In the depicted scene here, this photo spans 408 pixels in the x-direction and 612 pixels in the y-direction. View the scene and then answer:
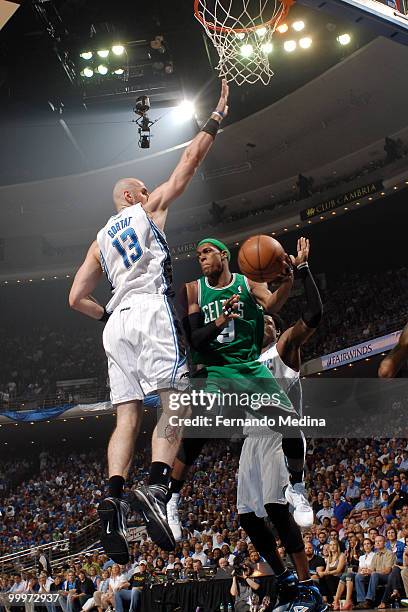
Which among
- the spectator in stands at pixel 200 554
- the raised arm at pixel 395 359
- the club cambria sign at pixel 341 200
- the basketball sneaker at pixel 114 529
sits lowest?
the spectator in stands at pixel 200 554

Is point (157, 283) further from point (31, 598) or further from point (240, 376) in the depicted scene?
point (31, 598)

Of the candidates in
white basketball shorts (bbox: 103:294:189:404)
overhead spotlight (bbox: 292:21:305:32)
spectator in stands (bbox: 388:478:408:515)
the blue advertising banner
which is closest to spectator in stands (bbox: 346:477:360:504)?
spectator in stands (bbox: 388:478:408:515)

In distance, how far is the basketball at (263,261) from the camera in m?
6.47

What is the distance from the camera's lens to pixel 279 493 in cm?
629

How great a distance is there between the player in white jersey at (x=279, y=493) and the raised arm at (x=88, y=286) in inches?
65.0

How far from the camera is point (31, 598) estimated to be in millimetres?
13102

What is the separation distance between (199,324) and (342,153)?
15.9 m

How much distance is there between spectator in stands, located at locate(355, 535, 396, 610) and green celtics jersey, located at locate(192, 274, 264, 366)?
15.1ft

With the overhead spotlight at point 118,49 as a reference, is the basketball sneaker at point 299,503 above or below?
below

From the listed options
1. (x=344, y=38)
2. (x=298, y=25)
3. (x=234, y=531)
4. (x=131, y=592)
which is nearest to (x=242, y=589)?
(x=131, y=592)

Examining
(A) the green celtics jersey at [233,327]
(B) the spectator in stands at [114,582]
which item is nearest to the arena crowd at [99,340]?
(B) the spectator in stands at [114,582]

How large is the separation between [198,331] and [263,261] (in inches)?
36.2

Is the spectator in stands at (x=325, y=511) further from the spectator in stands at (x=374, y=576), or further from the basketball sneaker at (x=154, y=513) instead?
A: the basketball sneaker at (x=154, y=513)

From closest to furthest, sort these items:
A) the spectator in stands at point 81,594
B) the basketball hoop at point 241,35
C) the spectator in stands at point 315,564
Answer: the basketball hoop at point 241,35
the spectator in stands at point 315,564
the spectator in stands at point 81,594
